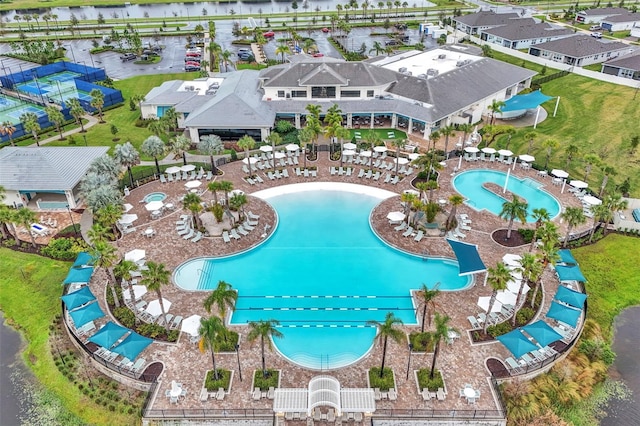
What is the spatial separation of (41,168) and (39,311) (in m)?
16.9

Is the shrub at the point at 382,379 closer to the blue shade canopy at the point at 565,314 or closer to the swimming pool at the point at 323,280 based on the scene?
the swimming pool at the point at 323,280

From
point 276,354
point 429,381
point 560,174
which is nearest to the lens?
point 429,381

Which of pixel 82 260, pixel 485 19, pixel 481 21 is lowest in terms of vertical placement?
pixel 82 260

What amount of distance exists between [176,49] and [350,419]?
98056 mm

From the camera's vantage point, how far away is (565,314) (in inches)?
1179

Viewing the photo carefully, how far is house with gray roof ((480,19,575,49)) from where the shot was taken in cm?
9673

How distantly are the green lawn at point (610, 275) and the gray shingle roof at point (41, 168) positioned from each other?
1840 inches

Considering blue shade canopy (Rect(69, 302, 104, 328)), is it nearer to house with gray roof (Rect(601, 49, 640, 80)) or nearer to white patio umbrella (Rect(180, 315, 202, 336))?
white patio umbrella (Rect(180, 315, 202, 336))

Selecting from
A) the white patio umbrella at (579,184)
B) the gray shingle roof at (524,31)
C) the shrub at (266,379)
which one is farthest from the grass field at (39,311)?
the gray shingle roof at (524,31)

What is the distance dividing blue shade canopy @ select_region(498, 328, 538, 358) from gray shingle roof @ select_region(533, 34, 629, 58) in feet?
244

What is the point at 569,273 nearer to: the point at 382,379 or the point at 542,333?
the point at 542,333

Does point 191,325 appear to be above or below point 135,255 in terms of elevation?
below

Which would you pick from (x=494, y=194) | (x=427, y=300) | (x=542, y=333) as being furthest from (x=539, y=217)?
(x=427, y=300)

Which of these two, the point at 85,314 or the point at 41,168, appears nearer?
the point at 85,314
